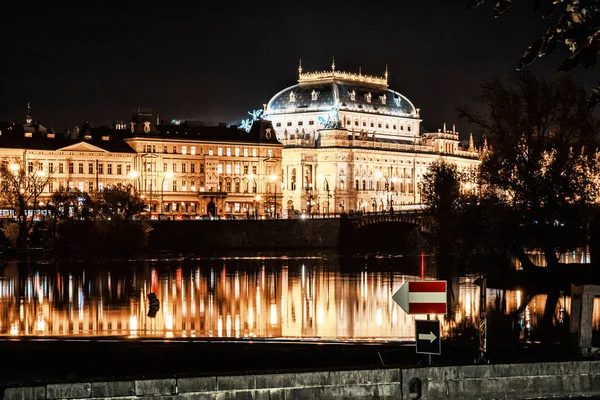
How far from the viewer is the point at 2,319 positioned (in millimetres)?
44875

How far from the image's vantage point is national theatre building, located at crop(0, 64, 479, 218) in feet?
449

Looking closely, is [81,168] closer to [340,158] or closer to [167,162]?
[167,162]

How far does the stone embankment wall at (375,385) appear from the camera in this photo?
66.3 ft

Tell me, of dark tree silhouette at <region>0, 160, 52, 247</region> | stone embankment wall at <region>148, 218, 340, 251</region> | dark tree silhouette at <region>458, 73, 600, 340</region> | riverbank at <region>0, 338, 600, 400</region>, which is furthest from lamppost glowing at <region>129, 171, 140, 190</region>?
riverbank at <region>0, 338, 600, 400</region>

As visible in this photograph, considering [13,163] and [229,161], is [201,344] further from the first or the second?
[229,161]

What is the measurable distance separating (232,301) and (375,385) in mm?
33998

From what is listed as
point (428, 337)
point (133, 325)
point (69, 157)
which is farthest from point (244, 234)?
point (428, 337)

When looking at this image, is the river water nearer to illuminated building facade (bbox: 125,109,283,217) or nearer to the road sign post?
the road sign post

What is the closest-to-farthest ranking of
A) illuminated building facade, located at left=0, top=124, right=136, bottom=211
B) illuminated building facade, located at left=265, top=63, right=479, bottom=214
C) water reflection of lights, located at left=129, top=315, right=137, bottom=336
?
water reflection of lights, located at left=129, top=315, right=137, bottom=336
illuminated building facade, located at left=0, top=124, right=136, bottom=211
illuminated building facade, located at left=265, top=63, right=479, bottom=214

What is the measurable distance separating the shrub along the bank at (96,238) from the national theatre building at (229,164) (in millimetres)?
30480

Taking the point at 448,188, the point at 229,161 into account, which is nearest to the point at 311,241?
the point at 229,161

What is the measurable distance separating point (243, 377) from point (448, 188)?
50.3m

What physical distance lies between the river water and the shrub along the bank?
7093 millimetres

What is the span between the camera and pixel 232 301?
54.9 metres
